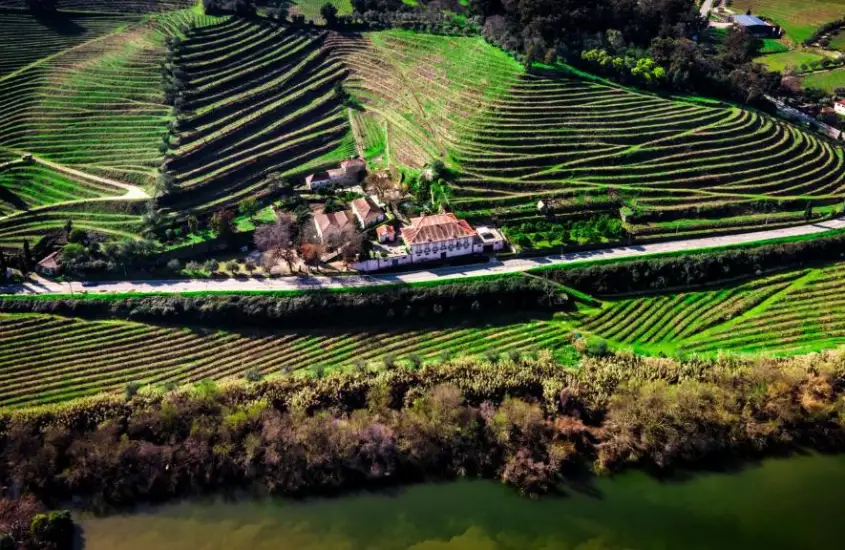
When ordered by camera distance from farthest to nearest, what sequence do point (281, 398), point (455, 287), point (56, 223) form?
→ point (56, 223) → point (455, 287) → point (281, 398)

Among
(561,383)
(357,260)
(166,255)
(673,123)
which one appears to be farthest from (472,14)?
(561,383)

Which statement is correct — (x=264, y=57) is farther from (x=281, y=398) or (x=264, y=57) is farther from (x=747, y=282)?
(x=747, y=282)

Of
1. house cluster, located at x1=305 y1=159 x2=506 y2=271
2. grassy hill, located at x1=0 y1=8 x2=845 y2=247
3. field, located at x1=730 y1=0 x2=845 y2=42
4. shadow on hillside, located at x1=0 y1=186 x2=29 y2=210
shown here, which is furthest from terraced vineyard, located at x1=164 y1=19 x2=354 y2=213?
field, located at x1=730 y1=0 x2=845 y2=42

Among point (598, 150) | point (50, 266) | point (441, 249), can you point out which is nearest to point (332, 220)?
point (441, 249)

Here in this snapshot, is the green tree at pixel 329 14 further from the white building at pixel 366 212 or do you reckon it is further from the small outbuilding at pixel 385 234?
the small outbuilding at pixel 385 234

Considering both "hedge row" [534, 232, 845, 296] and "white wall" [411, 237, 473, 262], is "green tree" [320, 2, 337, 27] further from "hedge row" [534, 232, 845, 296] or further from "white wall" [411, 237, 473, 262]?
"hedge row" [534, 232, 845, 296]

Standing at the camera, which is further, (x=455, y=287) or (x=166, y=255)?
(x=166, y=255)
